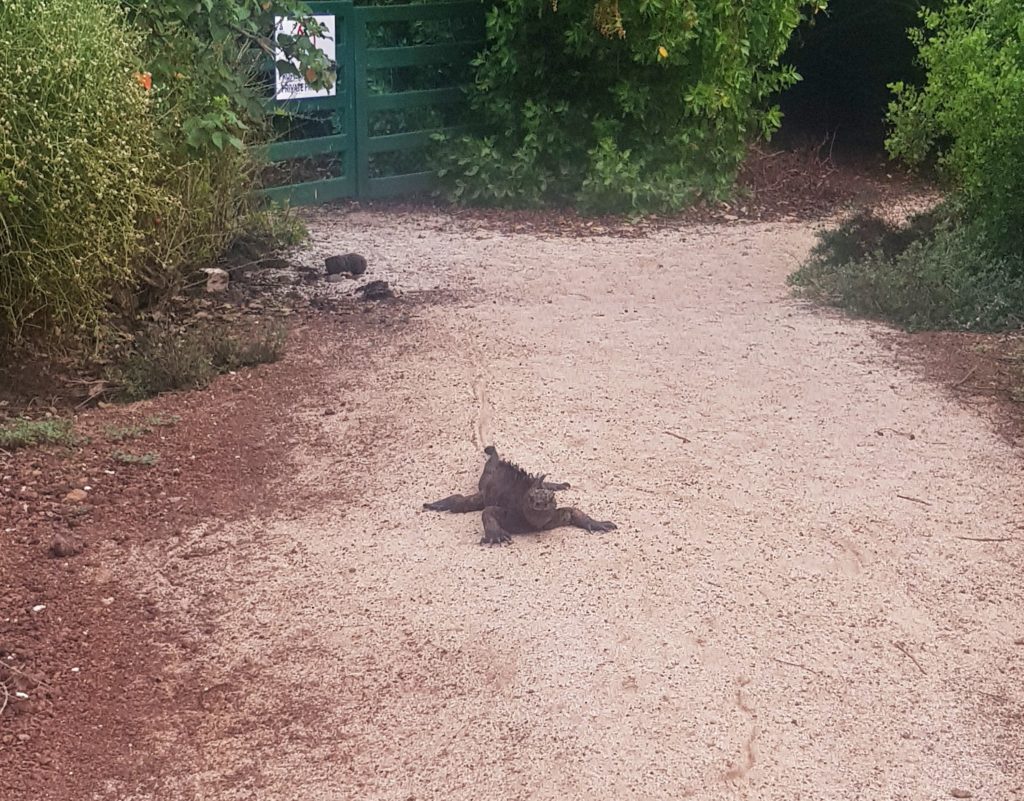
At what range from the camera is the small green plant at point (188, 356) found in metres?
6.09

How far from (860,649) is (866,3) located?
9897 millimetres

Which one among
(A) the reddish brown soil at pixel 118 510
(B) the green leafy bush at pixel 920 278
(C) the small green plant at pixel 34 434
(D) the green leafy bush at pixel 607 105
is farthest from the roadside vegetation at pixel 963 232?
(C) the small green plant at pixel 34 434

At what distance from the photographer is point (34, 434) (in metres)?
5.42

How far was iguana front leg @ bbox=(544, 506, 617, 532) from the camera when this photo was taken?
469cm

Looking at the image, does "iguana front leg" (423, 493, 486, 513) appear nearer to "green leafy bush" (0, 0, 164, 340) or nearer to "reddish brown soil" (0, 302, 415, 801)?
"reddish brown soil" (0, 302, 415, 801)

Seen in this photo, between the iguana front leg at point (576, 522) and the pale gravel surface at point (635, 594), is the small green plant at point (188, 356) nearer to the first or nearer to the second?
the pale gravel surface at point (635, 594)

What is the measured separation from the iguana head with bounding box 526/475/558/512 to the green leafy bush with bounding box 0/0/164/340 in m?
2.28

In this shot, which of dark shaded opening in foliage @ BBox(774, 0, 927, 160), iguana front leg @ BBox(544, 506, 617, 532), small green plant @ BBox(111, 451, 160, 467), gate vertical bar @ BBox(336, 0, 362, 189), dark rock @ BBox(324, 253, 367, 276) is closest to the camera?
iguana front leg @ BBox(544, 506, 617, 532)

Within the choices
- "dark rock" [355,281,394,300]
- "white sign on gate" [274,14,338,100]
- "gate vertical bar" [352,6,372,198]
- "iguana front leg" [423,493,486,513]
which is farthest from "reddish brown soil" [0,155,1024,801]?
"gate vertical bar" [352,6,372,198]

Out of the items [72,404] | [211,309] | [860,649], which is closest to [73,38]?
[72,404]

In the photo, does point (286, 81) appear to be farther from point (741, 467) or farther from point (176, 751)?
point (176, 751)

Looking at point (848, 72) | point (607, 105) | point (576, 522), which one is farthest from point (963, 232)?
point (848, 72)

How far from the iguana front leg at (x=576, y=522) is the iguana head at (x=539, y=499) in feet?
0.32

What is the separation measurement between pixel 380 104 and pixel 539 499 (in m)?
6.69
